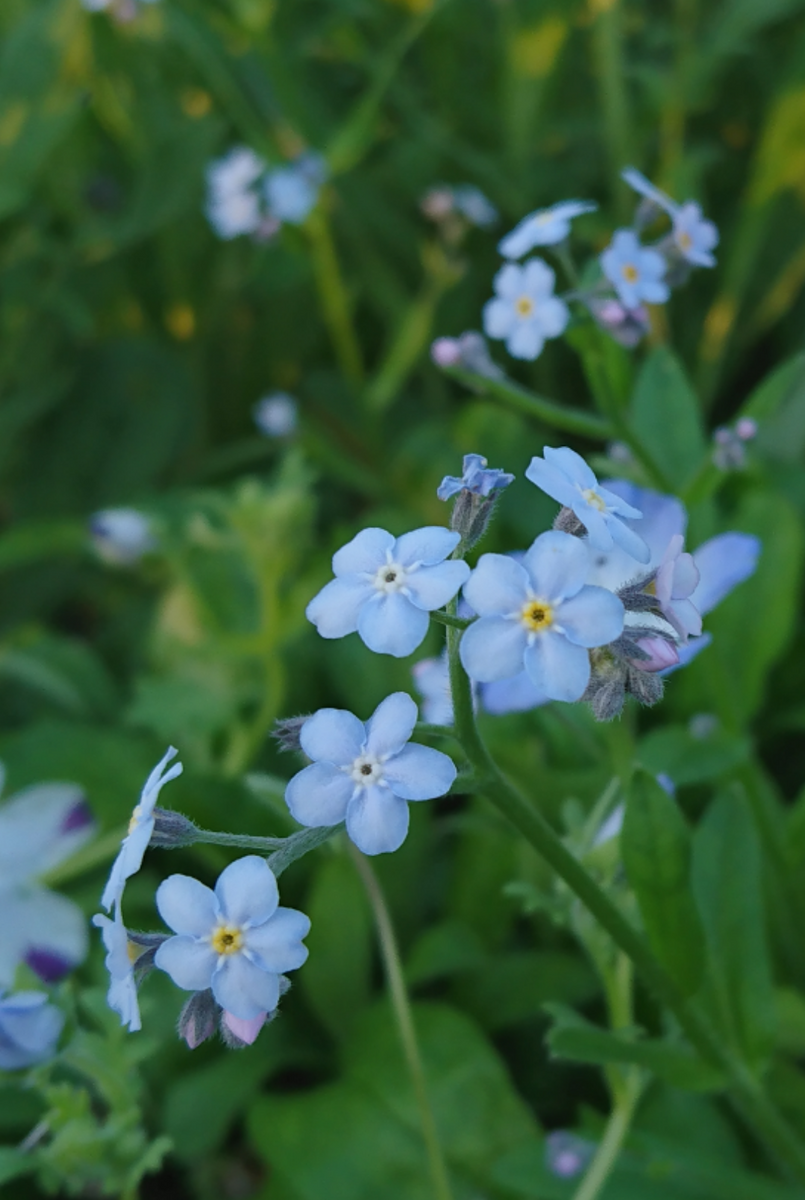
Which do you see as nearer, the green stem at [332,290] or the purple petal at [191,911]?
the purple petal at [191,911]

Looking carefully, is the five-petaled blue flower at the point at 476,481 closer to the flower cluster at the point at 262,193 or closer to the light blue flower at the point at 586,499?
the light blue flower at the point at 586,499

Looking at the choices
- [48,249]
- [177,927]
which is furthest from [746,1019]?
[48,249]

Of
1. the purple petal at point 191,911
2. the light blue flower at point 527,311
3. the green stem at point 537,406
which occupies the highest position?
the purple petal at point 191,911

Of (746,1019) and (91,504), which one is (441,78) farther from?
(746,1019)

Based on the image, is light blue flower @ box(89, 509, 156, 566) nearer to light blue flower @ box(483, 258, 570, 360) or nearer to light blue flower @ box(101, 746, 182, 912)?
light blue flower @ box(483, 258, 570, 360)

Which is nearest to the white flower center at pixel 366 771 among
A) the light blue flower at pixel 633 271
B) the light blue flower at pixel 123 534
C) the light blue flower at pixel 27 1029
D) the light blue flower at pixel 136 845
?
the light blue flower at pixel 136 845

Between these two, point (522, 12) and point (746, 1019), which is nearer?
point (746, 1019)

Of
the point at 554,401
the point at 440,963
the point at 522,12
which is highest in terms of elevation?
the point at 522,12
